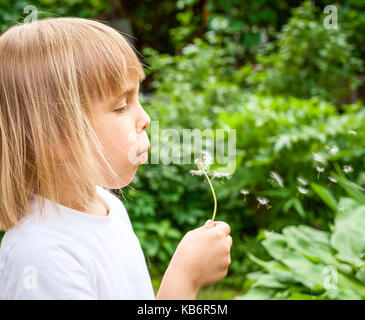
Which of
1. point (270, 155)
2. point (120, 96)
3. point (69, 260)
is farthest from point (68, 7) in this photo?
point (69, 260)

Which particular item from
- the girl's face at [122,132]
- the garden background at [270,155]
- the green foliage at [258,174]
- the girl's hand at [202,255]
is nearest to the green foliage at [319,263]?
the garden background at [270,155]

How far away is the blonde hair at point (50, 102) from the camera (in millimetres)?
819

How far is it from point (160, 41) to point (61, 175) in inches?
262

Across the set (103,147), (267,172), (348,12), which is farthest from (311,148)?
(348,12)

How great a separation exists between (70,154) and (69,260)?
213 millimetres

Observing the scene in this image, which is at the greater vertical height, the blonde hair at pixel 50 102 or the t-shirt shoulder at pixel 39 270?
the blonde hair at pixel 50 102

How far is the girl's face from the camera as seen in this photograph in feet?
2.82

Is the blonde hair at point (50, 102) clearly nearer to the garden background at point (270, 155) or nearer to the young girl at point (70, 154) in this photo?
the young girl at point (70, 154)

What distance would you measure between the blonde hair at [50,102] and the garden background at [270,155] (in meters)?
0.43

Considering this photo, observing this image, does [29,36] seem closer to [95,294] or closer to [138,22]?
[95,294]

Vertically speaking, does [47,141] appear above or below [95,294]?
above

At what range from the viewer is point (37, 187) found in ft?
2.88

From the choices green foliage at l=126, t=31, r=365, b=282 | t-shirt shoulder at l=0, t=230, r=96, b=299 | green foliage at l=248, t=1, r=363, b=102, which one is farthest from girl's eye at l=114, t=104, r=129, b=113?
green foliage at l=248, t=1, r=363, b=102

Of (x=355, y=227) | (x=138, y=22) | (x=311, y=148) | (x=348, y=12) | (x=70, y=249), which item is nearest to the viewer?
(x=70, y=249)
